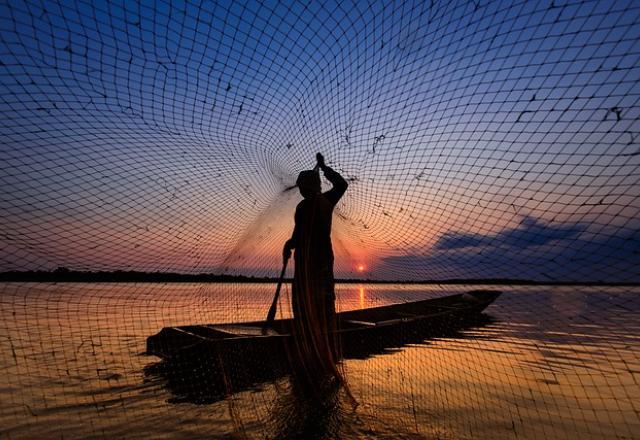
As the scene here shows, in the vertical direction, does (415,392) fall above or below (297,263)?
below

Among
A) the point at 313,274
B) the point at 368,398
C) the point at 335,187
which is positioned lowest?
the point at 368,398

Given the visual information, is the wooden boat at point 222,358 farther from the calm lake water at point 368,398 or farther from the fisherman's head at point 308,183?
the fisherman's head at point 308,183

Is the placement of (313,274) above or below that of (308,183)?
below

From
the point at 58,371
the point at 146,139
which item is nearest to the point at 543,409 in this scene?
the point at 146,139

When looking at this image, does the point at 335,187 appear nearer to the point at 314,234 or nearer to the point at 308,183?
the point at 308,183

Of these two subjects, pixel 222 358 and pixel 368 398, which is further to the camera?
pixel 368 398

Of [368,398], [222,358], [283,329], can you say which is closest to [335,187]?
[222,358]

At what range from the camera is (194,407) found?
14.7 ft

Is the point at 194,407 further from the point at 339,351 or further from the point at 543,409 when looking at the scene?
the point at 543,409

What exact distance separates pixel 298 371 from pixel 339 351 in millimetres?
1470

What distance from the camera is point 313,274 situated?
16.4 feet

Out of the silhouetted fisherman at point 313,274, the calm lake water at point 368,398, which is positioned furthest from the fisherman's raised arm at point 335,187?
the calm lake water at point 368,398

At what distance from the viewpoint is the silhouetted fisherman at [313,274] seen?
4891 mm

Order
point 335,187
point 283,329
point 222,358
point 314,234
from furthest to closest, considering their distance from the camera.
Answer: point 283,329
point 335,187
point 314,234
point 222,358
